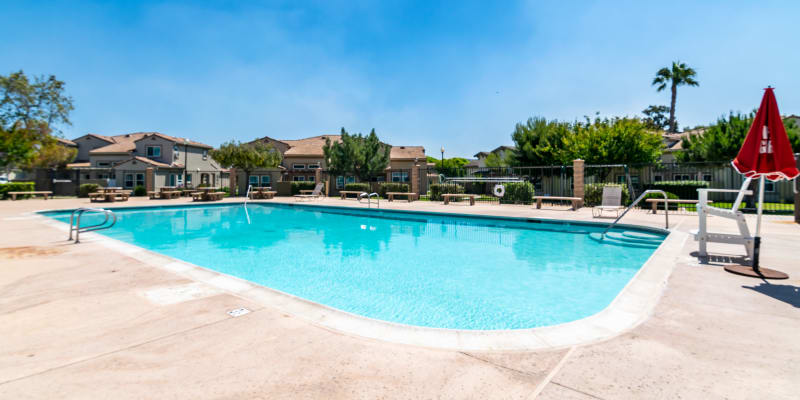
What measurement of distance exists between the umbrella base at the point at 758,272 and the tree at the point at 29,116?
42.0 m

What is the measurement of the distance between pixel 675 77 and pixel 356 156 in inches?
1486

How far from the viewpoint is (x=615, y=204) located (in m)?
12.1

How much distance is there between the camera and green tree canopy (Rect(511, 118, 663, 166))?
19.9 metres

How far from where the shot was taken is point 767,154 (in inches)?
180

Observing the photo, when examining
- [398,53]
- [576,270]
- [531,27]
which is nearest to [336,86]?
[398,53]

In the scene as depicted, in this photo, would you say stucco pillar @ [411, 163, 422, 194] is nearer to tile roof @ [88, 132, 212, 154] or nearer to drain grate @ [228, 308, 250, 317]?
drain grate @ [228, 308, 250, 317]

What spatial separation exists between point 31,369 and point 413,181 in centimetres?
2029

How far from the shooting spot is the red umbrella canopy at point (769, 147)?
4.44 m

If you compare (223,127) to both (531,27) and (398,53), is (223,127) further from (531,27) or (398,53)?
(531,27)

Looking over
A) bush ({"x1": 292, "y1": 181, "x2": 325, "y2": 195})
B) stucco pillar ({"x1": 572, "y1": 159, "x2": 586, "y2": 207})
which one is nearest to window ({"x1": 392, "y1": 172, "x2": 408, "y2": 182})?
bush ({"x1": 292, "y1": 181, "x2": 325, "y2": 195})

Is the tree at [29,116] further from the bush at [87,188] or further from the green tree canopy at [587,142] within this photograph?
the green tree canopy at [587,142]

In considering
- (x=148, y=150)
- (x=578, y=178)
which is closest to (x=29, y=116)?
(x=148, y=150)

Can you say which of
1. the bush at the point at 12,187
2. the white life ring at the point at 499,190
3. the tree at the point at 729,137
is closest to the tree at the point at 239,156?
the bush at the point at 12,187

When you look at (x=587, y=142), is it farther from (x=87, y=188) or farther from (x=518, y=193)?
(x=87, y=188)
